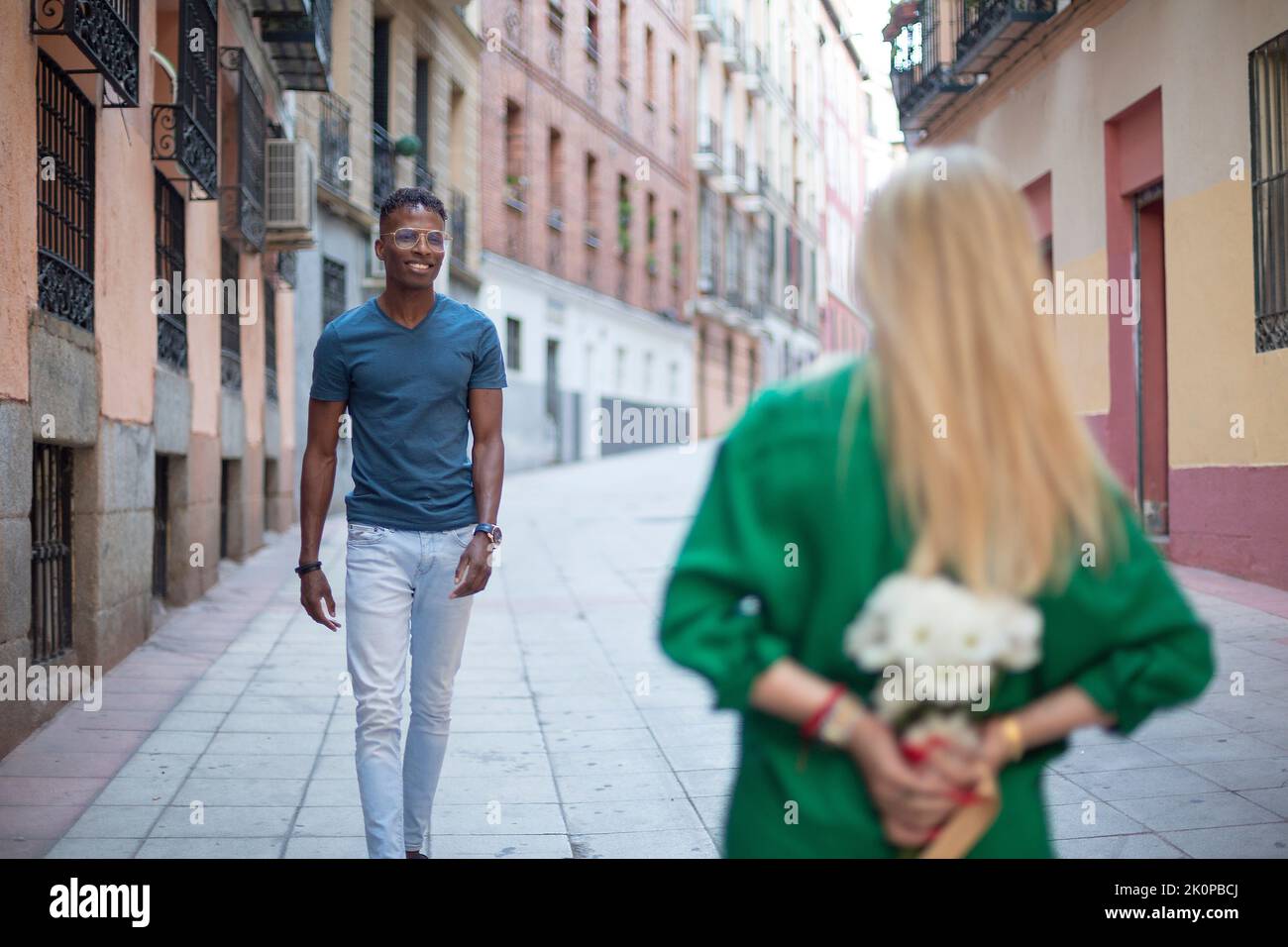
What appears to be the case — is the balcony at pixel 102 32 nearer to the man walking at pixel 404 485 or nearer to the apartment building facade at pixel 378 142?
the man walking at pixel 404 485

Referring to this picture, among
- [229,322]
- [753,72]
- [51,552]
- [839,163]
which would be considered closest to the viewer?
[51,552]

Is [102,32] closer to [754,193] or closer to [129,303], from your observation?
[129,303]

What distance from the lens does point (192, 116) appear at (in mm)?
10047

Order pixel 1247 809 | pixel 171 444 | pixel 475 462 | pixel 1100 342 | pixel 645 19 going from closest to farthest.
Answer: pixel 475 462
pixel 1247 809
pixel 171 444
pixel 1100 342
pixel 645 19

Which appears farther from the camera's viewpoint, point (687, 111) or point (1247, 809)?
point (687, 111)

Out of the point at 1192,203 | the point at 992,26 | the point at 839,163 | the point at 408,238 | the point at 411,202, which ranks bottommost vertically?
the point at 408,238

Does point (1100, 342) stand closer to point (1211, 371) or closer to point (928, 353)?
point (1211, 371)

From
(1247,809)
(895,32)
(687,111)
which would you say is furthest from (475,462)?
(687,111)

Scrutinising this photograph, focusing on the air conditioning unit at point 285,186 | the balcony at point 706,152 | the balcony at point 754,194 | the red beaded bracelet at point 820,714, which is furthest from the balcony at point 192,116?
the balcony at point 754,194

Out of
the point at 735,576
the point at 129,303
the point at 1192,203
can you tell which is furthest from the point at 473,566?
the point at 1192,203

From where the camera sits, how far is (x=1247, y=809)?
4.98 meters

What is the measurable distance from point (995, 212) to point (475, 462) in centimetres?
256

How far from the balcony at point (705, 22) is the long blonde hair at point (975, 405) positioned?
38107 mm

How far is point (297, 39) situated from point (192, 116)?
3997mm
